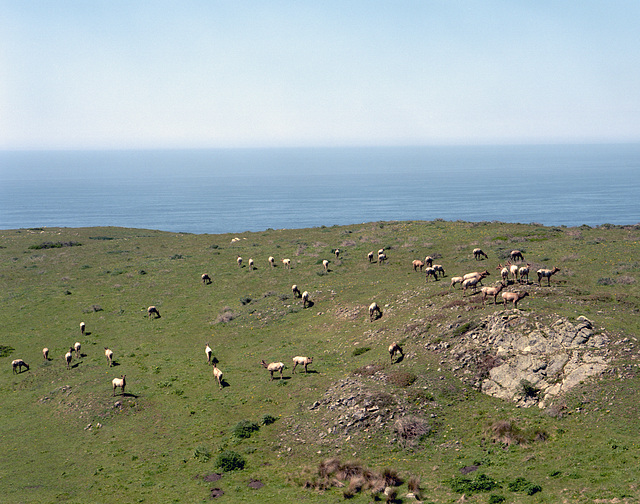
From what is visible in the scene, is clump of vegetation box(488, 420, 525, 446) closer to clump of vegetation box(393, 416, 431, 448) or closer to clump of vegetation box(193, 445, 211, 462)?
clump of vegetation box(393, 416, 431, 448)

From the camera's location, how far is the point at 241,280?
65250 millimetres

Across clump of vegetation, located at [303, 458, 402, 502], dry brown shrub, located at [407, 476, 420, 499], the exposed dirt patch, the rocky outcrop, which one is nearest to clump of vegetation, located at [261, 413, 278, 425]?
clump of vegetation, located at [303, 458, 402, 502]

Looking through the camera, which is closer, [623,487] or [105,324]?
[623,487]

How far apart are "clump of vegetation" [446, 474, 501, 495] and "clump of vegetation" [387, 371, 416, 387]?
8.52m

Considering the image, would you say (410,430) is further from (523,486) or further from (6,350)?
(6,350)

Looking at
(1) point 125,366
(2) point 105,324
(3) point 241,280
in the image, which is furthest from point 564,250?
(2) point 105,324

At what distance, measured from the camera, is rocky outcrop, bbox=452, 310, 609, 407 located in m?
30.3

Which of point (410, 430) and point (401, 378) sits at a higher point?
point (401, 378)

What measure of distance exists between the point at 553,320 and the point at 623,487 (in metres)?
13.7

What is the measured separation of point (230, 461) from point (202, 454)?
2.32 meters

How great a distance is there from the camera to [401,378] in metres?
33.0

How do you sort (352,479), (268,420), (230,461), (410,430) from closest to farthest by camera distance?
(352,479)
(230,461)
(410,430)
(268,420)

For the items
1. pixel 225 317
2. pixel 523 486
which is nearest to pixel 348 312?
pixel 225 317

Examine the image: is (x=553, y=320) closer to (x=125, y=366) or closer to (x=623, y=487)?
(x=623, y=487)
